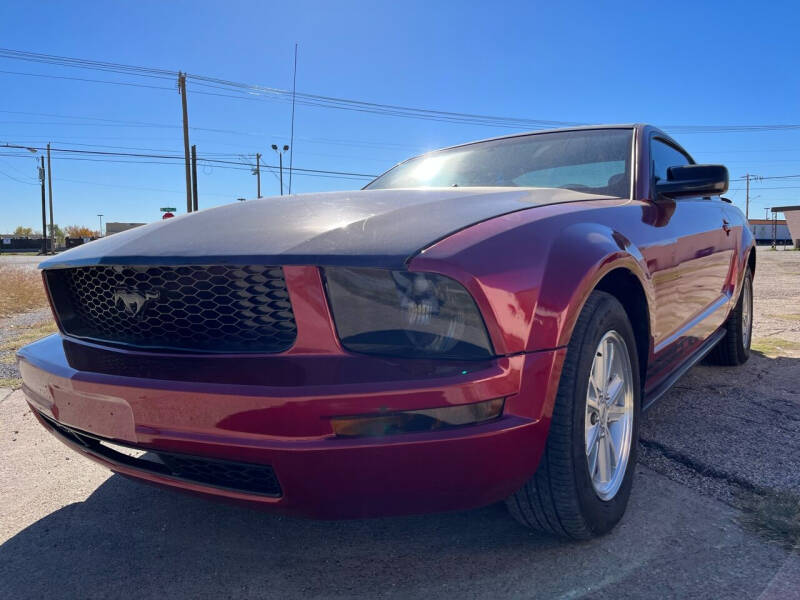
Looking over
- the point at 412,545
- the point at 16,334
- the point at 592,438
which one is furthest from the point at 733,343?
the point at 16,334

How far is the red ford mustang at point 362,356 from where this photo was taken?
142 cm

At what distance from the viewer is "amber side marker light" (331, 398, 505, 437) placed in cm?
141

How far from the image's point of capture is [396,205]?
1931mm

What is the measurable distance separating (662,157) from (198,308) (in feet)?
8.72

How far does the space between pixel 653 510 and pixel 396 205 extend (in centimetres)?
139

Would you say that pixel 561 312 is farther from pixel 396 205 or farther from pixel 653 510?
pixel 653 510

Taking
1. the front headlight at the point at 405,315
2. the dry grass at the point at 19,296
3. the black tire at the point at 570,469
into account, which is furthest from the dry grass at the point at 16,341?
the black tire at the point at 570,469

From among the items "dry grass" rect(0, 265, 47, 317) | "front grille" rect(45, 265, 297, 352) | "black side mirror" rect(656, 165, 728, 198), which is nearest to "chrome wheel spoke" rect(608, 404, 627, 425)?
"black side mirror" rect(656, 165, 728, 198)

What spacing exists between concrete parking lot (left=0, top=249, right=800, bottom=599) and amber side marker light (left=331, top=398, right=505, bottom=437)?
542 millimetres

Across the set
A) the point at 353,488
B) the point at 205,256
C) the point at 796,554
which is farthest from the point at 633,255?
the point at 205,256

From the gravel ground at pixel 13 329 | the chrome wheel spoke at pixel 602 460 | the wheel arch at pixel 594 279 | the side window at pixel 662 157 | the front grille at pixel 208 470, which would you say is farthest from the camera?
the gravel ground at pixel 13 329

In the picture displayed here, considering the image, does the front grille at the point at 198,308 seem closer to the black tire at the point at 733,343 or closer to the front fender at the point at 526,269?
the front fender at the point at 526,269

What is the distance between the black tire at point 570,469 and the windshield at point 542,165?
1.05 meters

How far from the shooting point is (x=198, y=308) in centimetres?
166
